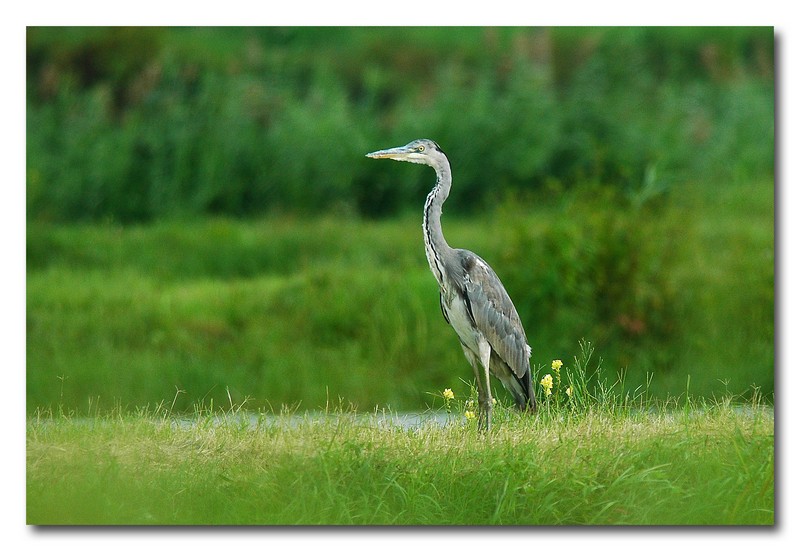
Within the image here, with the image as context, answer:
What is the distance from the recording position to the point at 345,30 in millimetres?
5223

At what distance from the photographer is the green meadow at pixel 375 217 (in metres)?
5.17

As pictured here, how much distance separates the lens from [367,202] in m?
5.93

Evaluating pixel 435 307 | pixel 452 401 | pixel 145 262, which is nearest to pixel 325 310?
pixel 435 307

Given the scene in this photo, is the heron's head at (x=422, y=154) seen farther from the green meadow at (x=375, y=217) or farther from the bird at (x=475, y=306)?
the green meadow at (x=375, y=217)

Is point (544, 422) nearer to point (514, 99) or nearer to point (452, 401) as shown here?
point (452, 401)

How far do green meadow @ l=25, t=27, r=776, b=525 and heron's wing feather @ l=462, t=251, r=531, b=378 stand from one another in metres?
0.19

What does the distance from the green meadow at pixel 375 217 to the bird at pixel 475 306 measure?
119 millimetres

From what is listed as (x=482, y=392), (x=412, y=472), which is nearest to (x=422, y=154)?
(x=482, y=392)

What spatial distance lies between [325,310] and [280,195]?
0.67m

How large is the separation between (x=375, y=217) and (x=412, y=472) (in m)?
2.09

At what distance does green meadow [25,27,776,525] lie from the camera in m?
5.17

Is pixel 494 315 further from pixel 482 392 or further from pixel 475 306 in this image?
pixel 482 392

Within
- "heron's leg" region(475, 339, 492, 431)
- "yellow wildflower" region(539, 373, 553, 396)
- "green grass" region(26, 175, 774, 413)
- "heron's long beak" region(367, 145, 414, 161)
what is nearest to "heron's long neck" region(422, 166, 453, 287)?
"heron's long beak" region(367, 145, 414, 161)

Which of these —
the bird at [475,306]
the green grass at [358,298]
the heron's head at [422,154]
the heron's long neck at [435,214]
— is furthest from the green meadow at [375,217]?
the heron's head at [422,154]
